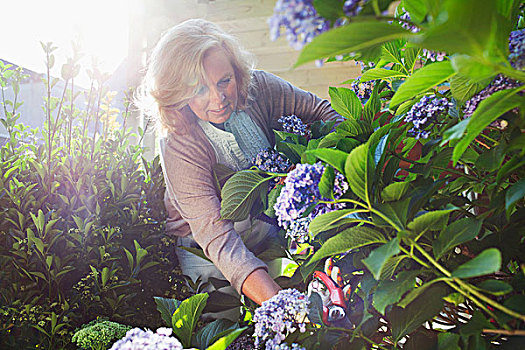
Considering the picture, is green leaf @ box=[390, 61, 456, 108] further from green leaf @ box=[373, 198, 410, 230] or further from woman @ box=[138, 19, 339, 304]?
woman @ box=[138, 19, 339, 304]

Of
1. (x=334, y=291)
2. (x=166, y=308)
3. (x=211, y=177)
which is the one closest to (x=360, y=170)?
(x=334, y=291)

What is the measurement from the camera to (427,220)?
0.40 metres

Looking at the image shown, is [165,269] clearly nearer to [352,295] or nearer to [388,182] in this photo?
[352,295]

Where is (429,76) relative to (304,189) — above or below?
above

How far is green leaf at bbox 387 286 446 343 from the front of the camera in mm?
443

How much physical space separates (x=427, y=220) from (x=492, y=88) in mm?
210

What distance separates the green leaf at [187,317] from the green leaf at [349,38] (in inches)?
19.4

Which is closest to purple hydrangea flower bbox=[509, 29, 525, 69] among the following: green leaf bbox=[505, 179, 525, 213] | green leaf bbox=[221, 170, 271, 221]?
green leaf bbox=[505, 179, 525, 213]

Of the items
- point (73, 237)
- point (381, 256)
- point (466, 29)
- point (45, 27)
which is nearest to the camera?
point (466, 29)

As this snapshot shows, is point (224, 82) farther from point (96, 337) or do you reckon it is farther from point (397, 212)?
point (397, 212)

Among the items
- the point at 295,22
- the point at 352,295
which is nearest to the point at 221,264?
the point at 352,295

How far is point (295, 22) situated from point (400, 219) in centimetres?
23

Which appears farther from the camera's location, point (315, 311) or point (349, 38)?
point (315, 311)

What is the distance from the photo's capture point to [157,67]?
1.18 m
